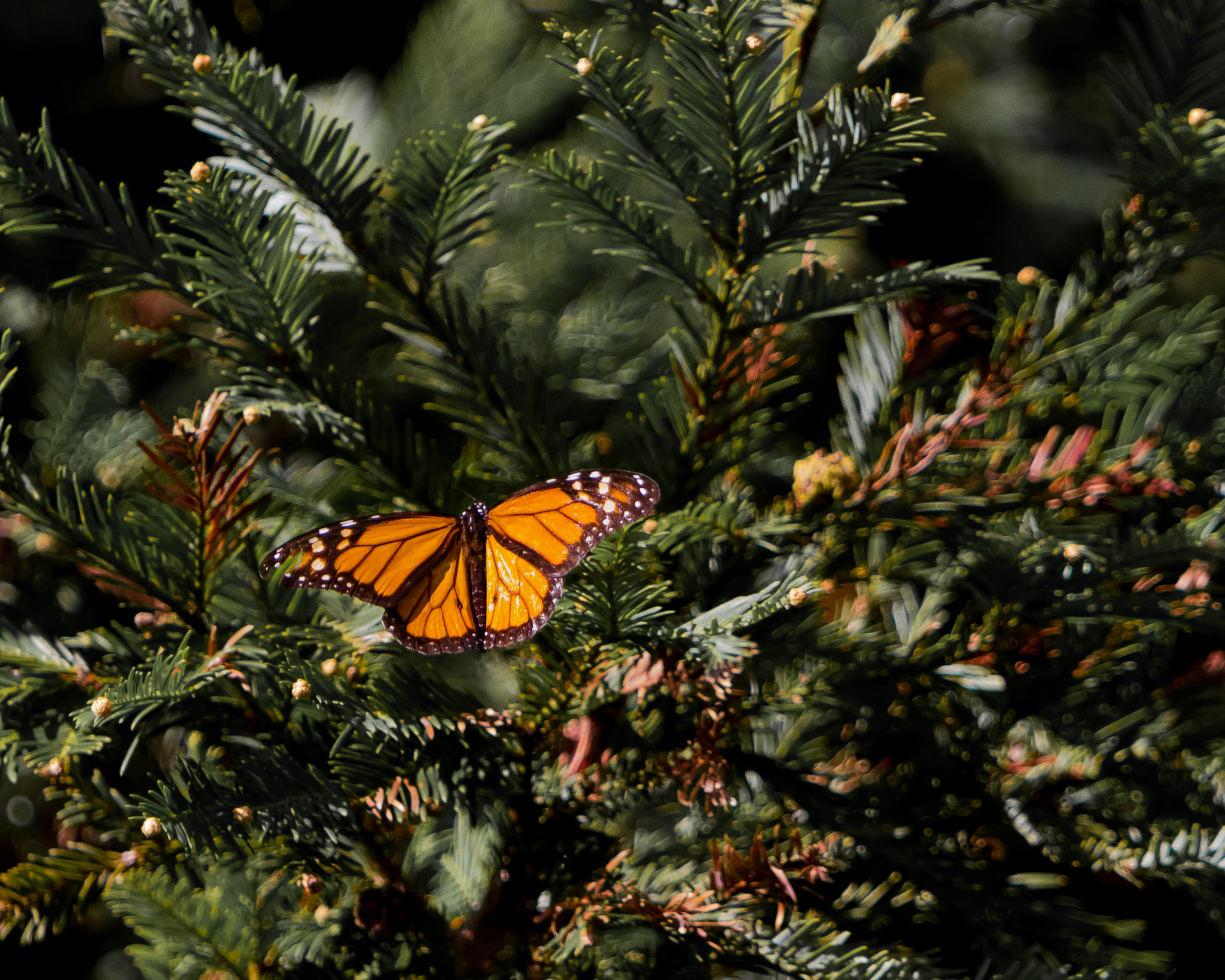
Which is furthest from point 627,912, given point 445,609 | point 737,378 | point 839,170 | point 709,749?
point 839,170

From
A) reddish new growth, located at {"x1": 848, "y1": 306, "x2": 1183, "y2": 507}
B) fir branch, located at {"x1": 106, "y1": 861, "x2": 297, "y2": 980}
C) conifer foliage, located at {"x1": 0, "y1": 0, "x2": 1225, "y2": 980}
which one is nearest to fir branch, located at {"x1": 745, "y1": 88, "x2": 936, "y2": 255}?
conifer foliage, located at {"x1": 0, "y1": 0, "x2": 1225, "y2": 980}

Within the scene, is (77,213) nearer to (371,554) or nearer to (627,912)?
(371,554)

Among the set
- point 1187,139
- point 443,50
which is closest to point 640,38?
point 443,50

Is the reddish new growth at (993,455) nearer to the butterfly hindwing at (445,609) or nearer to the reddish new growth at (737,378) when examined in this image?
the reddish new growth at (737,378)

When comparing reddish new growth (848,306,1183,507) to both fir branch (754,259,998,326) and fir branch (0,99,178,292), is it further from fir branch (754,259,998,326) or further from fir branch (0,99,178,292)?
fir branch (0,99,178,292)

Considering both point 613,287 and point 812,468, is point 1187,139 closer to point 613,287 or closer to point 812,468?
point 812,468

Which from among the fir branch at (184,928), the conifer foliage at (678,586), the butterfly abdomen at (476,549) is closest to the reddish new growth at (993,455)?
the conifer foliage at (678,586)
